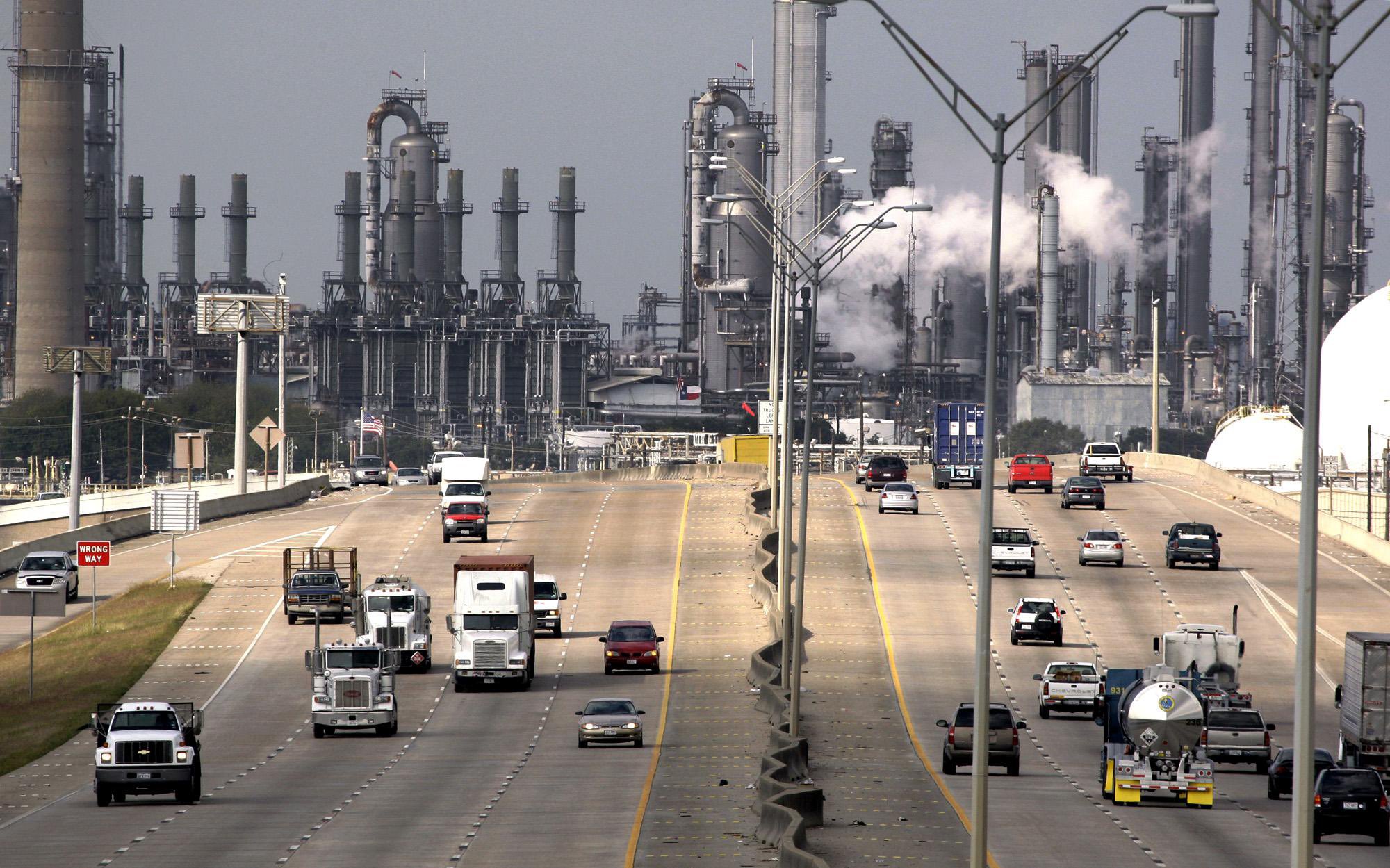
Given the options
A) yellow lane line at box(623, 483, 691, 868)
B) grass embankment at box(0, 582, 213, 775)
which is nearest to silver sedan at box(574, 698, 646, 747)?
yellow lane line at box(623, 483, 691, 868)

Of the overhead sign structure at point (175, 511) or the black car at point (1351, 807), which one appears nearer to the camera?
the black car at point (1351, 807)

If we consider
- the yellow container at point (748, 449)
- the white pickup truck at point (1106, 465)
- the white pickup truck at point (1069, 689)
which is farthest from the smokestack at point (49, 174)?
the white pickup truck at point (1069, 689)

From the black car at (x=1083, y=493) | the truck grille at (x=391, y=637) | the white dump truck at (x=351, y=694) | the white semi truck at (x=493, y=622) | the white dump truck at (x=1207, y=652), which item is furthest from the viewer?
the black car at (x=1083, y=493)

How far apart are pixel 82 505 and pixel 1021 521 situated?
61.8 meters

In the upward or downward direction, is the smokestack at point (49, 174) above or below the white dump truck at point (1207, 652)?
A: above

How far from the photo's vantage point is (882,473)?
9750cm

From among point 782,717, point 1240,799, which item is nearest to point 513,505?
point 782,717

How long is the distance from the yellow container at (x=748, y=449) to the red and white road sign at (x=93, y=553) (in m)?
59.2

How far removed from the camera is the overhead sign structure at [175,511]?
271 ft

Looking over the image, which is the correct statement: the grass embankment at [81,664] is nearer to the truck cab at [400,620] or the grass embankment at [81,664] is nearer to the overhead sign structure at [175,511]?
the truck cab at [400,620]

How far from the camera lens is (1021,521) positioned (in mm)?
83312

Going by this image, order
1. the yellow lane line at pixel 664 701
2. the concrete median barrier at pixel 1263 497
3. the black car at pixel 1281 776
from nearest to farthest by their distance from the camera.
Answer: the yellow lane line at pixel 664 701 < the black car at pixel 1281 776 < the concrete median barrier at pixel 1263 497

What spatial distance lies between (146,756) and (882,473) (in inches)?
2607

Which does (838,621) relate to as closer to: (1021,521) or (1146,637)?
(1146,637)
